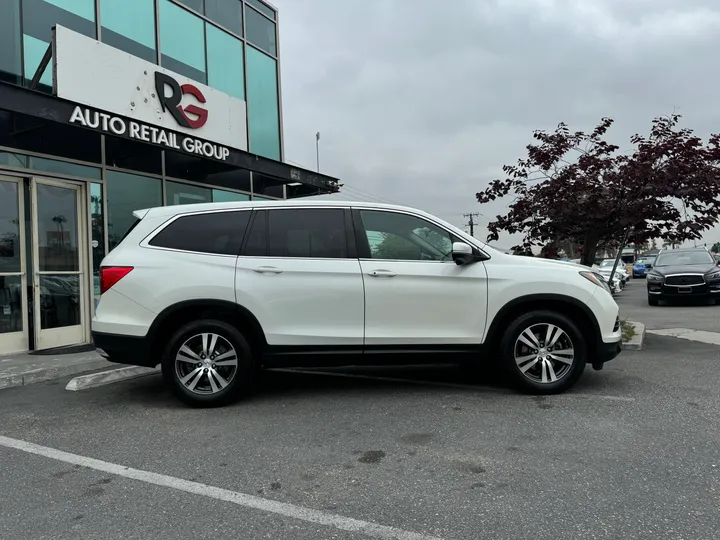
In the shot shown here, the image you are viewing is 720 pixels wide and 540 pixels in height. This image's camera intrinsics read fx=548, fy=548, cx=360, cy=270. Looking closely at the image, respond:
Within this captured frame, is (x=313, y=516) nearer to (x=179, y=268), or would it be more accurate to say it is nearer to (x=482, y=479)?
(x=482, y=479)

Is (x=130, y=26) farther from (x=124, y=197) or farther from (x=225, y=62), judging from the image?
(x=124, y=197)

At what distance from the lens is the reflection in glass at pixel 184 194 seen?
10234 mm

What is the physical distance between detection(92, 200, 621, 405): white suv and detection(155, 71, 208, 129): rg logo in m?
4.96

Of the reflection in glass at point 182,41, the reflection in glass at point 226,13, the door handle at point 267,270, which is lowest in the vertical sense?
the door handle at point 267,270

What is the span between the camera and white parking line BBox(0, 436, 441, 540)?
9.28 feet

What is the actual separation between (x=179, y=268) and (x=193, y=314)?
45cm

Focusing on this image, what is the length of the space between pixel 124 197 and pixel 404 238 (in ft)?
20.2

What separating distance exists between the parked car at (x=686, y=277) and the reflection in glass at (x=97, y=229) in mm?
14188

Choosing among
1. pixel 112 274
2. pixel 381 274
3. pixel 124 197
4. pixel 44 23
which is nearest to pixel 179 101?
pixel 124 197

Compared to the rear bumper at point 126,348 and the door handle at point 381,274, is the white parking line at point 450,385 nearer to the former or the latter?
the door handle at point 381,274

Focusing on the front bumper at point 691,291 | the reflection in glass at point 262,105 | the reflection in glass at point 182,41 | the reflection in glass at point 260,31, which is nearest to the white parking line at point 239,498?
the reflection in glass at point 182,41

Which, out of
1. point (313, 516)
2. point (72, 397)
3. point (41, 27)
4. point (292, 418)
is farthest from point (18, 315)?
point (313, 516)

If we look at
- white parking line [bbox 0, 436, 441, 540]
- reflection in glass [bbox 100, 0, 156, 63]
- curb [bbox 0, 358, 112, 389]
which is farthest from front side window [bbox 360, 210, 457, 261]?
reflection in glass [bbox 100, 0, 156, 63]

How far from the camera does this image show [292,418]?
476 cm
